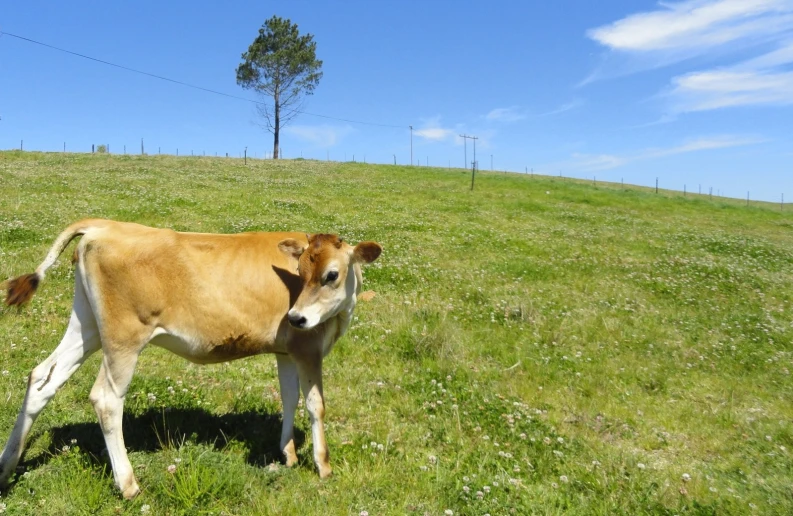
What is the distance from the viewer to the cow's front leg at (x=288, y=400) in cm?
585

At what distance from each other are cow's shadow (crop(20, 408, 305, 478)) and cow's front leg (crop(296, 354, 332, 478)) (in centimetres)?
63

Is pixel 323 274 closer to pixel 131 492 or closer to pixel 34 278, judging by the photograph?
pixel 131 492

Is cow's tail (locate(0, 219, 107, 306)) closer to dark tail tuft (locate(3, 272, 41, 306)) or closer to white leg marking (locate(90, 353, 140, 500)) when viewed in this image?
dark tail tuft (locate(3, 272, 41, 306))

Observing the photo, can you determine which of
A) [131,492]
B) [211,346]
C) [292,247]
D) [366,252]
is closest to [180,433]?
[131,492]

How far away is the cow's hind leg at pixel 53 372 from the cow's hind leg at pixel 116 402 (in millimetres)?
441

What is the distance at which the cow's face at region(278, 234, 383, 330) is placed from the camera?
5328 mm

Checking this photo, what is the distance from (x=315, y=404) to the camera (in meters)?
5.61

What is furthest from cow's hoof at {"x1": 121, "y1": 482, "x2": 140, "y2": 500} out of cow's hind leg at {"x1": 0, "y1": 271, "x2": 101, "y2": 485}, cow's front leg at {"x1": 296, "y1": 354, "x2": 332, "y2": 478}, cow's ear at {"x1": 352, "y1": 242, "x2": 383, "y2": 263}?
cow's ear at {"x1": 352, "y1": 242, "x2": 383, "y2": 263}

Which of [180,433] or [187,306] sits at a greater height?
[187,306]

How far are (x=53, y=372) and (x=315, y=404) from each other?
2.42m

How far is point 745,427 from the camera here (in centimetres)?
800

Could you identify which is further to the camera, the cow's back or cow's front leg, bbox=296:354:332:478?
cow's front leg, bbox=296:354:332:478

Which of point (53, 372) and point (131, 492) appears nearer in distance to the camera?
point (131, 492)

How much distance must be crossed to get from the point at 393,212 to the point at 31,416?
71.3 feet
